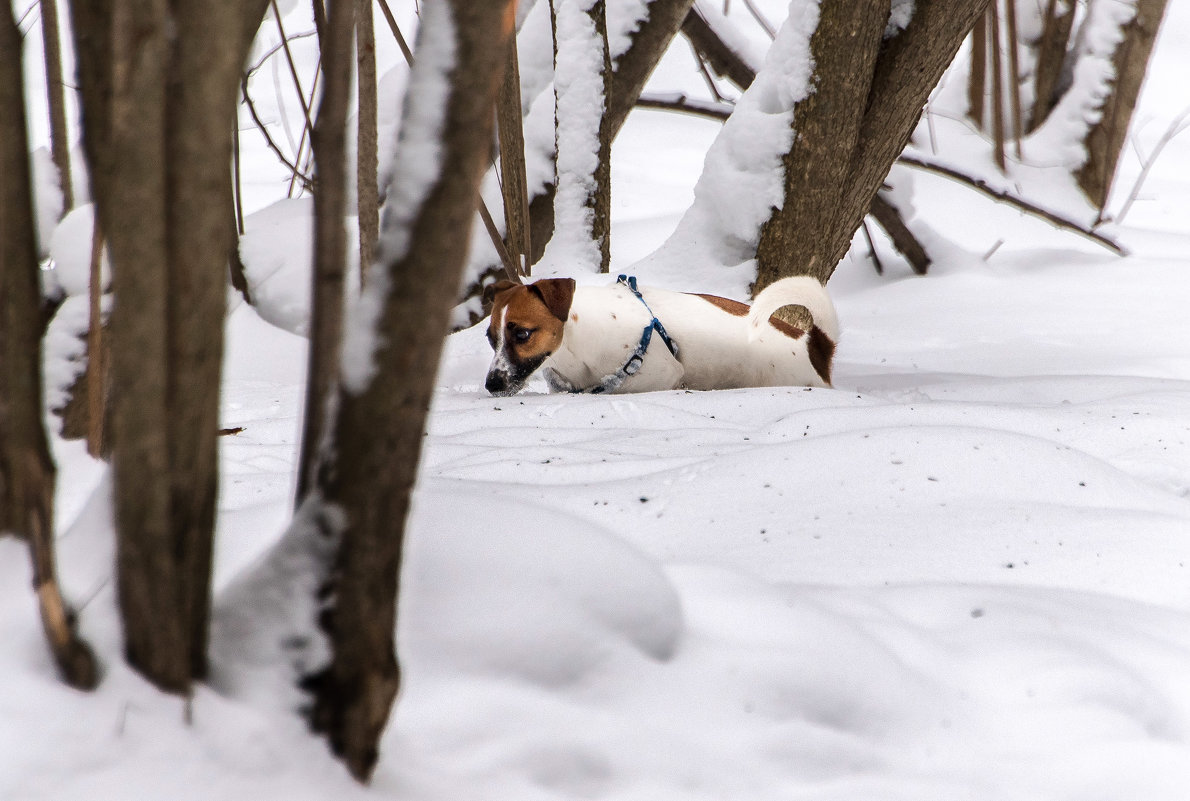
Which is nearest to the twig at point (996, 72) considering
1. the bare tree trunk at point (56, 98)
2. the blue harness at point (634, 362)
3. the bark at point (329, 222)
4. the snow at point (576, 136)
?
the snow at point (576, 136)

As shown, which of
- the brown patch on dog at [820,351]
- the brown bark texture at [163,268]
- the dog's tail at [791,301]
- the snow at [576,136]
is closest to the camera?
the brown bark texture at [163,268]

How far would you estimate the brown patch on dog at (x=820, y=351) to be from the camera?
2.61 m

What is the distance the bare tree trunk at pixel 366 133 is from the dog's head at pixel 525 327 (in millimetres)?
547

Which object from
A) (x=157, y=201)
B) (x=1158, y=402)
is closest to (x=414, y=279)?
(x=157, y=201)

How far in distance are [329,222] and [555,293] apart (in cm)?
171

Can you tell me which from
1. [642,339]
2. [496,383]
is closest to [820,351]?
[642,339]

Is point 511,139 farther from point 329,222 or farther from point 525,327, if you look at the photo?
point 329,222

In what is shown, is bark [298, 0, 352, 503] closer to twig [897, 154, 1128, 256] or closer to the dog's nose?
the dog's nose

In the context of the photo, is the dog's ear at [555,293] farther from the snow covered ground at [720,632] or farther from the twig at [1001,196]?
the twig at [1001,196]

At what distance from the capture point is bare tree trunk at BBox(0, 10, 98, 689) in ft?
2.08

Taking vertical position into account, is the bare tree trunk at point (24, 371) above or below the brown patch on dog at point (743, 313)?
above

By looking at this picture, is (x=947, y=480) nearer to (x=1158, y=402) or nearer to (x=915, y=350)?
(x=1158, y=402)

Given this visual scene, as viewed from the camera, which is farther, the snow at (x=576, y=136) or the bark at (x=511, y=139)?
the snow at (x=576, y=136)

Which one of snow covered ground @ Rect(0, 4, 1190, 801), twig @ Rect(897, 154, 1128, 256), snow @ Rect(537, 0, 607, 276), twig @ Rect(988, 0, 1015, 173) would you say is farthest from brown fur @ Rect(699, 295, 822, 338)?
twig @ Rect(897, 154, 1128, 256)
